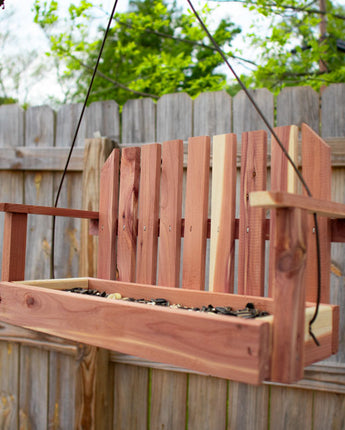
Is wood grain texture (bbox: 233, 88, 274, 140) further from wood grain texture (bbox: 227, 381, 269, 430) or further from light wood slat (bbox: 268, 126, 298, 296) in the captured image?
wood grain texture (bbox: 227, 381, 269, 430)

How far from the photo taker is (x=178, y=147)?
6.25 feet

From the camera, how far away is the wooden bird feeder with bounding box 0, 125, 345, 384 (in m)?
1.04

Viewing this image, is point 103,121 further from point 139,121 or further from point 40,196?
point 40,196

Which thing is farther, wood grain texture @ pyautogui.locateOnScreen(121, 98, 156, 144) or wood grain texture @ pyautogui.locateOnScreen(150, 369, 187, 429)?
wood grain texture @ pyautogui.locateOnScreen(121, 98, 156, 144)

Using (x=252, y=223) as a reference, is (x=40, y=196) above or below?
above

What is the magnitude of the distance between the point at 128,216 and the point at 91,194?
1.81ft

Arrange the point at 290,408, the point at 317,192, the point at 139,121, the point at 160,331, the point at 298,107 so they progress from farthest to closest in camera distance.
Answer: the point at 139,121 < the point at 298,107 < the point at 290,408 < the point at 317,192 < the point at 160,331

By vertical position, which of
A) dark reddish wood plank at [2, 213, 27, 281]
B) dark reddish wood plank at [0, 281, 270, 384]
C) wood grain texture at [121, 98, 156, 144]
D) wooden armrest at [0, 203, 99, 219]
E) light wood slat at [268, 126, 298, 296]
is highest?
wood grain texture at [121, 98, 156, 144]

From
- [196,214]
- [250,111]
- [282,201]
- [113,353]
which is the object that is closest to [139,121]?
[250,111]

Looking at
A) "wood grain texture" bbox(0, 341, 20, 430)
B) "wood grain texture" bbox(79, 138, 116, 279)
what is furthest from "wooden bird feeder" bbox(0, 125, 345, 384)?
"wood grain texture" bbox(0, 341, 20, 430)

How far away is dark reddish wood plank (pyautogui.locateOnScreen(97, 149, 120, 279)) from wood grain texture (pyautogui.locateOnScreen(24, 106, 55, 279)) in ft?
2.09

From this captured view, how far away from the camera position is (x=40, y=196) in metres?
2.67

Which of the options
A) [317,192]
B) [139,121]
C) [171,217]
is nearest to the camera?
[317,192]

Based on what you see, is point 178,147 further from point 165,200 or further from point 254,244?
point 254,244
